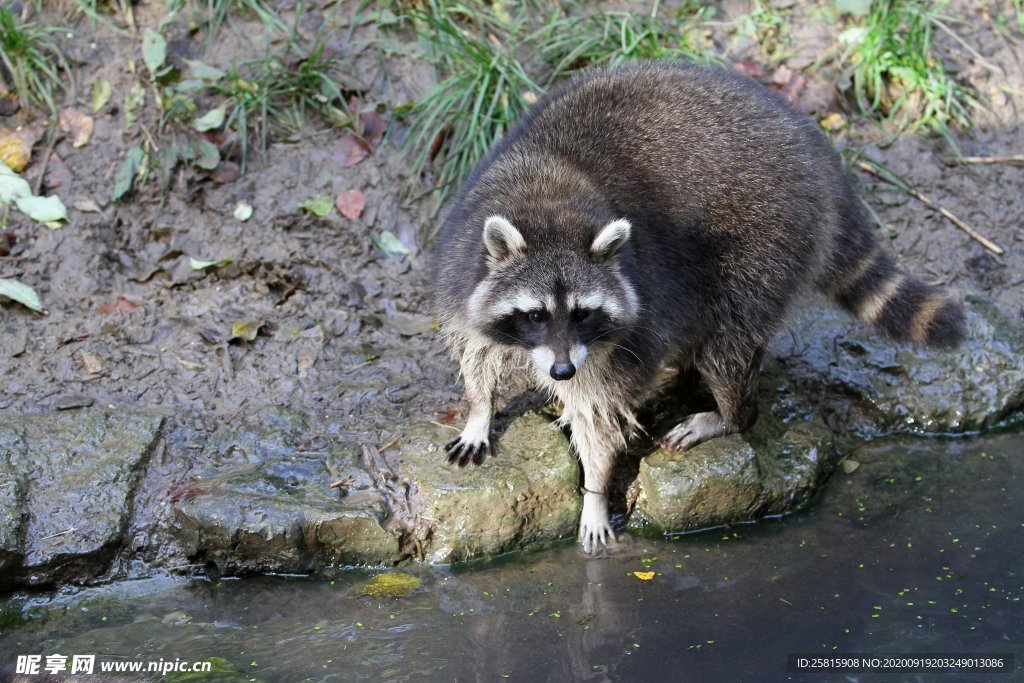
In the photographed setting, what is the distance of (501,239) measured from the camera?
132 inches

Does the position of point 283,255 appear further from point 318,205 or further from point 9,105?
point 9,105

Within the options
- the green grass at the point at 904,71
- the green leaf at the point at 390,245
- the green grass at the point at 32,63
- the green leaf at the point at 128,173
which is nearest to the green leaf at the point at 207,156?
the green leaf at the point at 128,173

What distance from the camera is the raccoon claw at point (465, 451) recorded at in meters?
3.72

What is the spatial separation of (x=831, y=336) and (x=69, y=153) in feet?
11.8

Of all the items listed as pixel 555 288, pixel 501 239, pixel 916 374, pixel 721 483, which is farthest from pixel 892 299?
pixel 501 239

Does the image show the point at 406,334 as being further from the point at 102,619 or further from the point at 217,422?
the point at 102,619

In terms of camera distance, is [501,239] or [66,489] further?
[66,489]

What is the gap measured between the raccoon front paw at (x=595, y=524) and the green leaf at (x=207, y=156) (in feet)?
7.96

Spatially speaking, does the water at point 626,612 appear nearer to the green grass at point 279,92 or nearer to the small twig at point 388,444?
the small twig at point 388,444

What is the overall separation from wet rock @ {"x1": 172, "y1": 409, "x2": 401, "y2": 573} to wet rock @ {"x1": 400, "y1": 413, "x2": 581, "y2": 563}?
0.15 m

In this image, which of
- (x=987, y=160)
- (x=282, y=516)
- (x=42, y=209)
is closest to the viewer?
(x=282, y=516)

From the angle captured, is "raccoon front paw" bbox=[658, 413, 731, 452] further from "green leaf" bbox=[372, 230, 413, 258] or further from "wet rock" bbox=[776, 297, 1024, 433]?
"green leaf" bbox=[372, 230, 413, 258]

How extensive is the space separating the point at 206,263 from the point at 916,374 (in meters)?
3.12

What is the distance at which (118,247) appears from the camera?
4.65 meters
